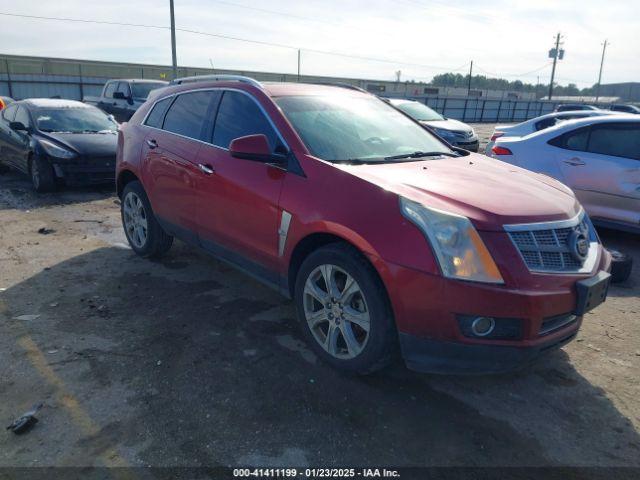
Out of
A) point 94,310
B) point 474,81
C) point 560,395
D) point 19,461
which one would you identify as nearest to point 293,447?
point 19,461

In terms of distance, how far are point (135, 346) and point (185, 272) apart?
159 centimetres

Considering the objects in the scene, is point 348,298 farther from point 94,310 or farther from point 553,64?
point 553,64

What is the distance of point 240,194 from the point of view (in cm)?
371

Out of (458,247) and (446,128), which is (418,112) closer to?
(446,128)

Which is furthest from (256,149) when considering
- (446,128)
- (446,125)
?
(446,125)

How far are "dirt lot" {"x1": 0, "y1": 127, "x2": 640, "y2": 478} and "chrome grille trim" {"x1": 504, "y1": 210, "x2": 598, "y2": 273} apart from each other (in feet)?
2.83

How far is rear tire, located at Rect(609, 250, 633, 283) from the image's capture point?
484 centimetres

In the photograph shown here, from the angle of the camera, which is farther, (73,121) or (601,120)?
(73,121)

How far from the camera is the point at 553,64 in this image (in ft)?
212

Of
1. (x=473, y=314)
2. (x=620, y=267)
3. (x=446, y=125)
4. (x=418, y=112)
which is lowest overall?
(x=620, y=267)

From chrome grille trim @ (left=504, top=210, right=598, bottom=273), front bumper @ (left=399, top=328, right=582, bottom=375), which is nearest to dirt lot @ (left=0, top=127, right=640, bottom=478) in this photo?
front bumper @ (left=399, top=328, right=582, bottom=375)

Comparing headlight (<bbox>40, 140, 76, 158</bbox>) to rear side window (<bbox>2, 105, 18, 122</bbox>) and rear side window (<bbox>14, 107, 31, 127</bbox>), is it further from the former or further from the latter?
rear side window (<bbox>2, 105, 18, 122</bbox>)

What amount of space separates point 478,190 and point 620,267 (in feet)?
9.18

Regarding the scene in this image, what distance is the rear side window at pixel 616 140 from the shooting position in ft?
20.1
